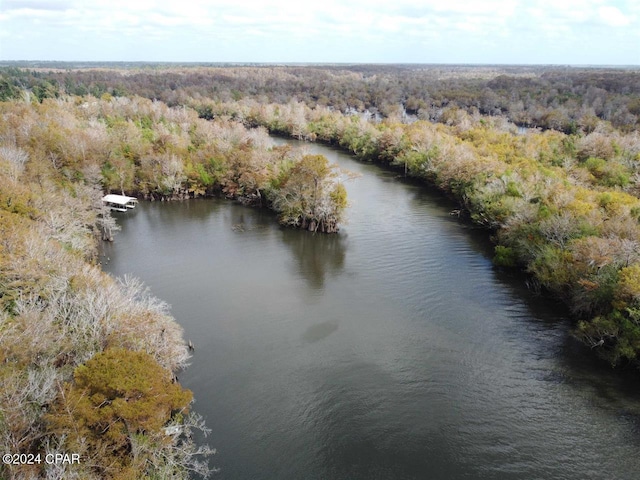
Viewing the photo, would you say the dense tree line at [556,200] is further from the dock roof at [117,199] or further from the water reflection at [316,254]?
the dock roof at [117,199]

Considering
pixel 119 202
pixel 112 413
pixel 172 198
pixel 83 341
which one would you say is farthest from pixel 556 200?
pixel 119 202

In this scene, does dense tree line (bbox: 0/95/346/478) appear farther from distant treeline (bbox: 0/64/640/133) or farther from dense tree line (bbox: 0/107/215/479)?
distant treeline (bbox: 0/64/640/133)

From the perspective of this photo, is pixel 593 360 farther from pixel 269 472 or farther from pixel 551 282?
pixel 269 472

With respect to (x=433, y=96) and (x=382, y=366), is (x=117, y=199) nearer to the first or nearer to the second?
(x=382, y=366)

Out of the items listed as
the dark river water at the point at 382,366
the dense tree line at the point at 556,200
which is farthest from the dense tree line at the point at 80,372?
the dense tree line at the point at 556,200

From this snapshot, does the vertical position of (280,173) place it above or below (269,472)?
above

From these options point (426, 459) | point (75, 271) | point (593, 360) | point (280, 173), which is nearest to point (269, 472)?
point (426, 459)
